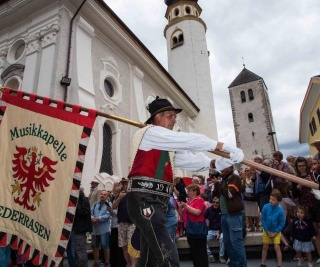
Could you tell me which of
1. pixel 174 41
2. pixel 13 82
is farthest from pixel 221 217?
pixel 174 41

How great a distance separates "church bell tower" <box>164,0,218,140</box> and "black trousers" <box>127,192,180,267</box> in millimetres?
22433

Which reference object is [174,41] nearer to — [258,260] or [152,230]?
[258,260]

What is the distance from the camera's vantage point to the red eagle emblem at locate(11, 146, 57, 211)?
3.55 metres

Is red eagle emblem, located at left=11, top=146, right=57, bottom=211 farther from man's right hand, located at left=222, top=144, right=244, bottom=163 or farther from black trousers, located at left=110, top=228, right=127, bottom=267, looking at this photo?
black trousers, located at left=110, top=228, right=127, bottom=267

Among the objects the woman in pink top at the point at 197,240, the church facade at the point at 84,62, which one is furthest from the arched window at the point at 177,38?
the woman in pink top at the point at 197,240

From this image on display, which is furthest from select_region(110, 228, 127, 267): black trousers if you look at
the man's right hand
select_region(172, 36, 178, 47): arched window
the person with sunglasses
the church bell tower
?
select_region(172, 36, 178, 47): arched window

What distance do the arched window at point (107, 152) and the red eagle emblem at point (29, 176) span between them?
8.28m

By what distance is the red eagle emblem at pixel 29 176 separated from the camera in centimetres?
355

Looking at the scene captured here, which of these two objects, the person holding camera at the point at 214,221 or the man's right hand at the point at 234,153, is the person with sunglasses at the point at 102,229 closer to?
the person holding camera at the point at 214,221

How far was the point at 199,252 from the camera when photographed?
546cm

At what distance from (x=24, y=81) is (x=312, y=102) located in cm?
2610

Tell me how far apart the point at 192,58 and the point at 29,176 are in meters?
24.7

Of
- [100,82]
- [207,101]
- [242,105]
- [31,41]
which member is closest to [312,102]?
Result: [207,101]

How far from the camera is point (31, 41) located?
1177 centimetres
